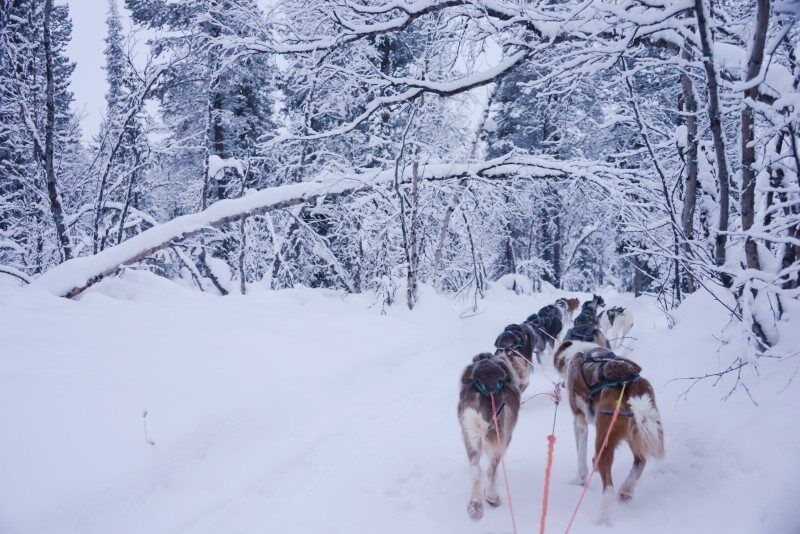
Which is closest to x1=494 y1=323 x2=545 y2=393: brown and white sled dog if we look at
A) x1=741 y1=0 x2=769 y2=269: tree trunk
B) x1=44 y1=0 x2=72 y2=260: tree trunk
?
x1=741 y1=0 x2=769 y2=269: tree trunk

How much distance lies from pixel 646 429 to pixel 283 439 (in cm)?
313

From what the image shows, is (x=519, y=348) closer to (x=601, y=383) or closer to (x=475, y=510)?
(x=601, y=383)

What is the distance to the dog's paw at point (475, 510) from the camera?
3.05 metres

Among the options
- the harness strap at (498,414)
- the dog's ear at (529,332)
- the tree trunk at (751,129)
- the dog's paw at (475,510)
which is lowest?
the dog's ear at (529,332)

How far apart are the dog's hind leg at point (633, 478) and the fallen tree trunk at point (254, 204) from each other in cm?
580

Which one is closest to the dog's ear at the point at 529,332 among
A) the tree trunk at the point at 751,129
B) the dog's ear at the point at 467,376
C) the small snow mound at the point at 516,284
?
the dog's ear at the point at 467,376

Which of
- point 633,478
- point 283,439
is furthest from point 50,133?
point 633,478

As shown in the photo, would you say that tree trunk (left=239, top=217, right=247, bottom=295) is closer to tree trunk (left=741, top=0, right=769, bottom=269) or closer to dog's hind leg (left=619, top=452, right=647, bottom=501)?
dog's hind leg (left=619, top=452, right=647, bottom=501)

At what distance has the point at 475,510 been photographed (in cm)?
305

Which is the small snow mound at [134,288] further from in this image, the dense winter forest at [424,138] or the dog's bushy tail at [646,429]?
the dog's bushy tail at [646,429]

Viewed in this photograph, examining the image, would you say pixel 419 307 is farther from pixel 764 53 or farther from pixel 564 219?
pixel 564 219

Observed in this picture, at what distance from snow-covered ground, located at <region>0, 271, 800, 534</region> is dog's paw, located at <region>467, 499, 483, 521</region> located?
2.4 inches

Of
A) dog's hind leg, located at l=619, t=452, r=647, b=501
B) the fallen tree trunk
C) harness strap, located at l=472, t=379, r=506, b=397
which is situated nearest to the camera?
dog's hind leg, located at l=619, t=452, r=647, b=501

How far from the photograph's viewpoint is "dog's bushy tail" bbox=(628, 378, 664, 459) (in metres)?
2.80
